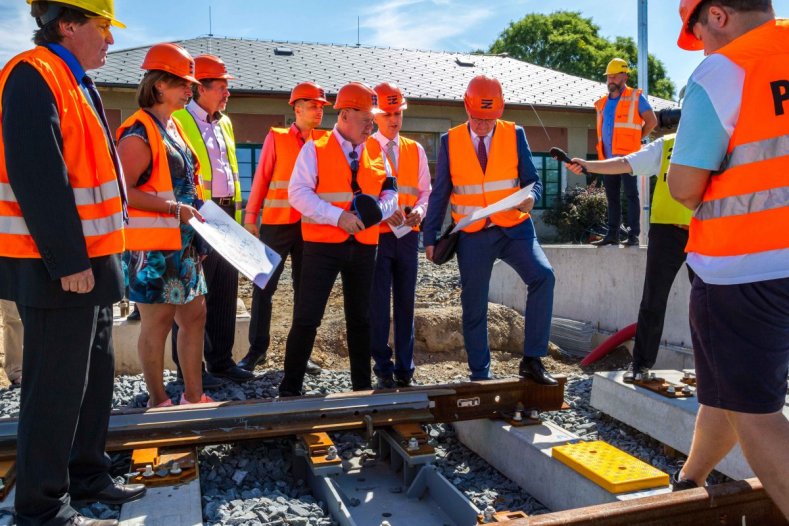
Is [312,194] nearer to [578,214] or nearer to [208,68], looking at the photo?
[208,68]

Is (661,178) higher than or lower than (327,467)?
higher

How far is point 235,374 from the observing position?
5855 millimetres

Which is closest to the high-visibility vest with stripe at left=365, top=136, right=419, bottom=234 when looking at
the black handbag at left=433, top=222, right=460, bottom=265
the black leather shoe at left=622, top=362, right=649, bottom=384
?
the black handbag at left=433, top=222, right=460, bottom=265

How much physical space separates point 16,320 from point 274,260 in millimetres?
2926

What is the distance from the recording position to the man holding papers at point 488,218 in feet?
16.5

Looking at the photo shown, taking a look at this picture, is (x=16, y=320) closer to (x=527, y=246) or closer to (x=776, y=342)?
(x=527, y=246)

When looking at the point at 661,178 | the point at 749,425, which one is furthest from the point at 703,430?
the point at 661,178

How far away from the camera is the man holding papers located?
5.03 metres

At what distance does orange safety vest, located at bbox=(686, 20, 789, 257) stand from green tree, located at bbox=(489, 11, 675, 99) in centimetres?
5017

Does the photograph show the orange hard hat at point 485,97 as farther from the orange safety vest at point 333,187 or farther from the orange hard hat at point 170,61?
the orange hard hat at point 170,61

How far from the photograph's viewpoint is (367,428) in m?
4.37

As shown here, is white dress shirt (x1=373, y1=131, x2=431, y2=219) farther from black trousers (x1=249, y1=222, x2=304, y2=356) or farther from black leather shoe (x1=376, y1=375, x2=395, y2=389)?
black leather shoe (x1=376, y1=375, x2=395, y2=389)

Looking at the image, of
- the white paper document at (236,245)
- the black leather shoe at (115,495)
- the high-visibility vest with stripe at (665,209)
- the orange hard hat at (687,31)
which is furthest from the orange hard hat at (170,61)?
the high-visibility vest with stripe at (665,209)

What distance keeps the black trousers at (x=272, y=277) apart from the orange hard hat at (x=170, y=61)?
7.27 feet
